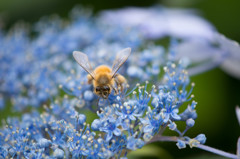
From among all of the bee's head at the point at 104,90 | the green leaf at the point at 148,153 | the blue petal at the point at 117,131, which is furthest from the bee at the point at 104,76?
the green leaf at the point at 148,153

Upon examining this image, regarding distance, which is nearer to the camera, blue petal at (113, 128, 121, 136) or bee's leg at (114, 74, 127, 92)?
blue petal at (113, 128, 121, 136)

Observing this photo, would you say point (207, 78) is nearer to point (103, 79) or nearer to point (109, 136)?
point (103, 79)

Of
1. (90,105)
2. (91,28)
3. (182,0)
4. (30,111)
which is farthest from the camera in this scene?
(182,0)

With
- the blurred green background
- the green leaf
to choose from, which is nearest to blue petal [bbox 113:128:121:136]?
the green leaf

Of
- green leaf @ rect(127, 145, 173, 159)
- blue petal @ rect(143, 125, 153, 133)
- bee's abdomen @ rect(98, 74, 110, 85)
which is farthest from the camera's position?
green leaf @ rect(127, 145, 173, 159)

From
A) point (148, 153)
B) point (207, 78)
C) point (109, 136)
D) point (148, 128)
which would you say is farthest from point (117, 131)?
point (207, 78)

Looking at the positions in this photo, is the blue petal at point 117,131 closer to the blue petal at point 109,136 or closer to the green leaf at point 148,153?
the blue petal at point 109,136

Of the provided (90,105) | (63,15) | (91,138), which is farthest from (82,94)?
(63,15)

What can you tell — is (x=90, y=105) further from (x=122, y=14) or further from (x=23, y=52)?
(x=122, y=14)

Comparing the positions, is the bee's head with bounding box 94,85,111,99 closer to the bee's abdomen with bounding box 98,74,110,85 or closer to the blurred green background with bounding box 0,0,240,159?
the bee's abdomen with bounding box 98,74,110,85
